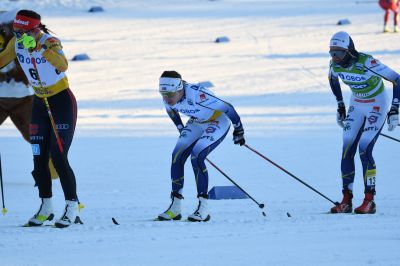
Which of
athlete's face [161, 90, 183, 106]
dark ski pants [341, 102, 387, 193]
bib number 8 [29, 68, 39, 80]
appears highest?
bib number 8 [29, 68, 39, 80]

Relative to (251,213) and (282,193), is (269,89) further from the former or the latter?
(251,213)

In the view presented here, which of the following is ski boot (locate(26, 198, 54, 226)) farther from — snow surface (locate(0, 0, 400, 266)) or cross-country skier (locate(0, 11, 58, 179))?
cross-country skier (locate(0, 11, 58, 179))

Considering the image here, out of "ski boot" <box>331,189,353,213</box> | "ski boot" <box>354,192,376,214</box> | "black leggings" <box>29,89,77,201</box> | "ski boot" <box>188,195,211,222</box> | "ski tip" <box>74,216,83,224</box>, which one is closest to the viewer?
"black leggings" <box>29,89,77,201</box>

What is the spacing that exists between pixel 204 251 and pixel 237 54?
15069mm

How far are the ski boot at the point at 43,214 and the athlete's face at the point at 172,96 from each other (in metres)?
1.20

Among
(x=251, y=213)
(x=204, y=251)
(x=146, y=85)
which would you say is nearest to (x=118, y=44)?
(x=146, y=85)

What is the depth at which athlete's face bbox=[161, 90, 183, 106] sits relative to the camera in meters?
8.41

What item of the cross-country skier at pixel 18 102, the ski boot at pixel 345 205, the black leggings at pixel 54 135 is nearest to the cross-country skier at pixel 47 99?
the black leggings at pixel 54 135

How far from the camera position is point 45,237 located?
7.29 meters

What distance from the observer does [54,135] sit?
7.93 m

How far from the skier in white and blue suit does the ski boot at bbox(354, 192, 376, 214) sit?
3.63 ft

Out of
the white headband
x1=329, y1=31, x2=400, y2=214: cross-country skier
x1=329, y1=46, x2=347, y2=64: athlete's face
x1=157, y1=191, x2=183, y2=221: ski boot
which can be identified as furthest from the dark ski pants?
the white headband

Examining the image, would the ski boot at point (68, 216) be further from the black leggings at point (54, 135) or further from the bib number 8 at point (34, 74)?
the bib number 8 at point (34, 74)

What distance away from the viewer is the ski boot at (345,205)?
8828 millimetres
